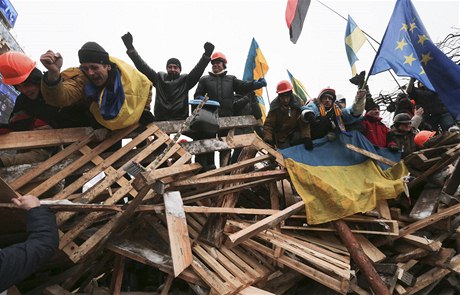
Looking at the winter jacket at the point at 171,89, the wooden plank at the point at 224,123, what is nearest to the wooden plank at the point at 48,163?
the wooden plank at the point at 224,123

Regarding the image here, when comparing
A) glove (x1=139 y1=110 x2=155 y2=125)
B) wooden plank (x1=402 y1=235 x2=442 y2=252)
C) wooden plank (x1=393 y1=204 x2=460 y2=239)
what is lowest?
wooden plank (x1=402 y1=235 x2=442 y2=252)

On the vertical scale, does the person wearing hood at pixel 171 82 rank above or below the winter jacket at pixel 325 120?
above

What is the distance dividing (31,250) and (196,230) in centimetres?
215

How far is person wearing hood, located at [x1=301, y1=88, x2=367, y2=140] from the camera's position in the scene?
5.57 meters

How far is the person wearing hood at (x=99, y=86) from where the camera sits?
3.61 metres

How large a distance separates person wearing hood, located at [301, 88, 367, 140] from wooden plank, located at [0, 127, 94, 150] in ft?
12.2

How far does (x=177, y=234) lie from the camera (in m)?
3.43

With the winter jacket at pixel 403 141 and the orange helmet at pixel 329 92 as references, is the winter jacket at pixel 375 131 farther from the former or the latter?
the orange helmet at pixel 329 92

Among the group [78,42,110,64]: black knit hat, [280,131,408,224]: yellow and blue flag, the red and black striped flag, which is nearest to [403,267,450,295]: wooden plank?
[280,131,408,224]: yellow and blue flag

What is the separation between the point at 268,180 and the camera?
4.94 m

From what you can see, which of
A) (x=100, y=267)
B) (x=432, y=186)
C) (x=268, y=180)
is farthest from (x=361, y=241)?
(x=100, y=267)

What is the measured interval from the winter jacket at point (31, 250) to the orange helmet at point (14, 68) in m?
1.68

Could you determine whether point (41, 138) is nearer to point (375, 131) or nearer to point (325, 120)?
point (325, 120)

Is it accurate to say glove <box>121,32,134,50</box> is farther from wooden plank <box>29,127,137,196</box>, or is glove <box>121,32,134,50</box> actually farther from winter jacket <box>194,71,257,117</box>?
wooden plank <box>29,127,137,196</box>
